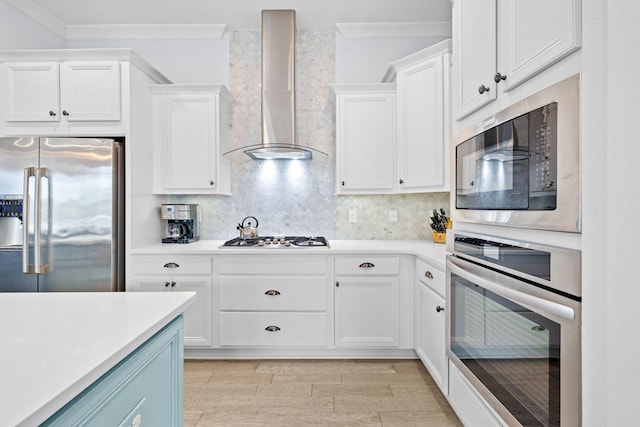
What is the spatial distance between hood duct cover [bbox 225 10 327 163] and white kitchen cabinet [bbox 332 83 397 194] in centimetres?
23

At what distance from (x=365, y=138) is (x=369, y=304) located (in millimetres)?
1348

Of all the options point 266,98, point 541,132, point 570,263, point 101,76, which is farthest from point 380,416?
point 101,76

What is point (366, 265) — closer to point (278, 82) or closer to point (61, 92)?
point (278, 82)

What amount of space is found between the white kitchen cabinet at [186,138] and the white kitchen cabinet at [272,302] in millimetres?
793

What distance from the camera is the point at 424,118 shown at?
2.69 meters

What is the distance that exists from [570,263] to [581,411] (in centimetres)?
35

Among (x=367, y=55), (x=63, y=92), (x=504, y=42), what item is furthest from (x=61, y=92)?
(x=504, y=42)

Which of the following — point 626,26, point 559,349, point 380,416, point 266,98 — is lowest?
point 380,416

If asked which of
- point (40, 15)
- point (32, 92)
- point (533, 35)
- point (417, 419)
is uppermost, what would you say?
point (40, 15)

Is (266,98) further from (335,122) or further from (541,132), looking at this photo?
(541,132)

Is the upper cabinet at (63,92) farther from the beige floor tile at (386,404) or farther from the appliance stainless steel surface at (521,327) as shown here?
the appliance stainless steel surface at (521,327)

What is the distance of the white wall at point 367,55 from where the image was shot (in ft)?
10.8

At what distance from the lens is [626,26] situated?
2.16ft

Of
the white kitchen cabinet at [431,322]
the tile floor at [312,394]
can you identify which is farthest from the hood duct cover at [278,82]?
the tile floor at [312,394]
